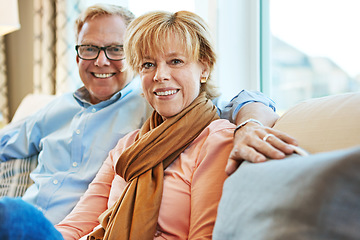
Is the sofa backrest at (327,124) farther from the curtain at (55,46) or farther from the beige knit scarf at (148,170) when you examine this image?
the curtain at (55,46)

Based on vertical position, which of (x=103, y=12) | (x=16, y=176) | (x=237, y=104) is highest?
(x=103, y=12)

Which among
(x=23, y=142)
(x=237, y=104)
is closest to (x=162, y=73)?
(x=237, y=104)

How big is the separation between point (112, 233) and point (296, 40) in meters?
1.50

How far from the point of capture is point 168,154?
1235 mm

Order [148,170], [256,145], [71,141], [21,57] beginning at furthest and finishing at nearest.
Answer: [21,57] < [71,141] < [148,170] < [256,145]

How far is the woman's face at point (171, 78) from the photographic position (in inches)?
51.0

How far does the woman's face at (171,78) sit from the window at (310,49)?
965 millimetres

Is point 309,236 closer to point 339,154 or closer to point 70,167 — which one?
point 339,154

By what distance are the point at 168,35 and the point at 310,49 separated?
1.09m

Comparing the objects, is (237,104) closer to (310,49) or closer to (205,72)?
(205,72)

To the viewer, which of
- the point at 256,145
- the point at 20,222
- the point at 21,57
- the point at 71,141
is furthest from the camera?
the point at 21,57

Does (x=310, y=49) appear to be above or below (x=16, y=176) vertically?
above

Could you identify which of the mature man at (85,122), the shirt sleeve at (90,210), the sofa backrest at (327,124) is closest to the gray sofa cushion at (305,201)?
the sofa backrest at (327,124)

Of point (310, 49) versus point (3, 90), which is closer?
point (310, 49)
